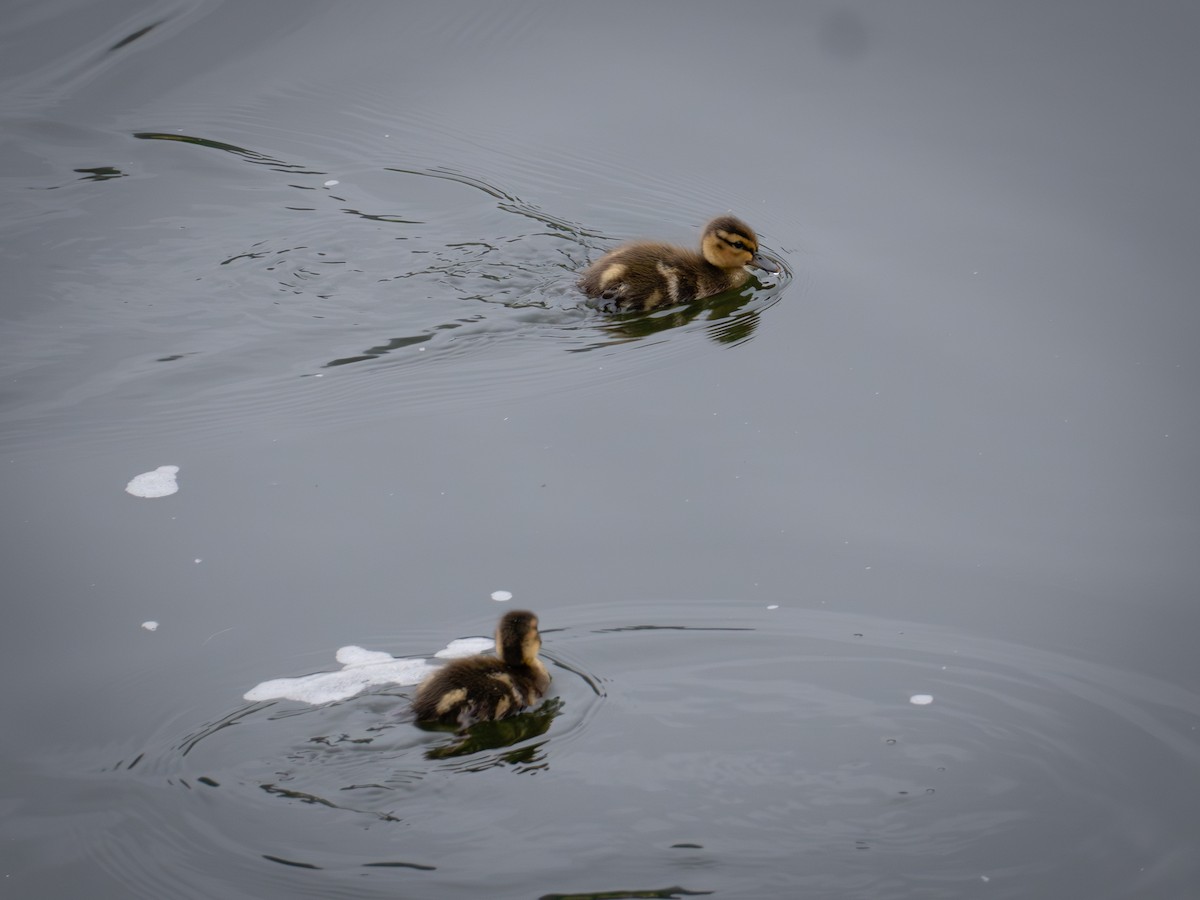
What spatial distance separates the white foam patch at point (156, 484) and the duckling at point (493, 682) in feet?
3.62

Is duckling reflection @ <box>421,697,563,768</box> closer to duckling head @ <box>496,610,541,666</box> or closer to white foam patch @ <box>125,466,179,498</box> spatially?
duckling head @ <box>496,610,541,666</box>

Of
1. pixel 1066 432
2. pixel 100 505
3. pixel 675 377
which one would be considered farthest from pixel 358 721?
pixel 1066 432

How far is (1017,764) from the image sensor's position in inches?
114

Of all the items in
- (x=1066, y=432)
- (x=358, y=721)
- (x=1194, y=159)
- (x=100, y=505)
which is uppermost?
(x=1194, y=159)

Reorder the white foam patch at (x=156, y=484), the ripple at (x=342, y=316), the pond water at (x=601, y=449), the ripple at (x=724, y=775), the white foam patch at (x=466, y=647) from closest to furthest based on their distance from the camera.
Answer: the ripple at (x=724, y=775), the pond water at (x=601, y=449), the white foam patch at (x=466, y=647), the white foam patch at (x=156, y=484), the ripple at (x=342, y=316)

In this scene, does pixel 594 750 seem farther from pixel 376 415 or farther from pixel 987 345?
pixel 987 345

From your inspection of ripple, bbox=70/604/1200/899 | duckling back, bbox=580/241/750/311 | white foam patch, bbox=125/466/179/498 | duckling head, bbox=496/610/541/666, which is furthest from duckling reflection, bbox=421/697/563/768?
duckling back, bbox=580/241/750/311

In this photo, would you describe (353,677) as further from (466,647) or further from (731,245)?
(731,245)

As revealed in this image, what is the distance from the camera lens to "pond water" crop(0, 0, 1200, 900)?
274cm

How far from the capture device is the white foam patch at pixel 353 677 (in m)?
3.00

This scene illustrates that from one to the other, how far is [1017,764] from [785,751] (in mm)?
474

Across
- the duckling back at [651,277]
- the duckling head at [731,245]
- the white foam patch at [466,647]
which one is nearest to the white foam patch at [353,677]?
the white foam patch at [466,647]

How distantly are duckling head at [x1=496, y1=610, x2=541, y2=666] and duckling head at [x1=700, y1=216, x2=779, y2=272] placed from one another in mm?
2090

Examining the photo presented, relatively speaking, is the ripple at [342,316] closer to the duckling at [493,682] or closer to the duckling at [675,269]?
the duckling at [675,269]
